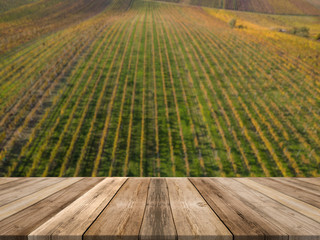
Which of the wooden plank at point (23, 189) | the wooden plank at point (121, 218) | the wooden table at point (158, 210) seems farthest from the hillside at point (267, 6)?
the wooden plank at point (121, 218)

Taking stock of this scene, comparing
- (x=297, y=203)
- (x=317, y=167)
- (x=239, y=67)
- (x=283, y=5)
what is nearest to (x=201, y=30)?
(x=239, y=67)

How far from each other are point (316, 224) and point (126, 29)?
31.9m

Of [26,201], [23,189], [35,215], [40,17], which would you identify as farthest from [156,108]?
[40,17]

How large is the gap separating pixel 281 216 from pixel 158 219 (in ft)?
3.48

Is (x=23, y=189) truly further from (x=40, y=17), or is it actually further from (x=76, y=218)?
(x=40, y=17)

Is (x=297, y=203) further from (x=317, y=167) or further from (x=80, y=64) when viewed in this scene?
(x=80, y=64)

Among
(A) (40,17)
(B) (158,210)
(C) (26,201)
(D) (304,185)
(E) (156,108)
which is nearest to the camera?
(B) (158,210)

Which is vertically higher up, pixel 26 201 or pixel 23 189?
pixel 26 201

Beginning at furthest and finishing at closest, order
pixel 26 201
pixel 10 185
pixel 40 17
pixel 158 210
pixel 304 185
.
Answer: pixel 40 17 < pixel 304 185 < pixel 10 185 < pixel 26 201 < pixel 158 210

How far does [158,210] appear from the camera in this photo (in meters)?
1.65

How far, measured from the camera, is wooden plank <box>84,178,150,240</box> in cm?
130

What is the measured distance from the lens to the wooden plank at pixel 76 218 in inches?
50.5

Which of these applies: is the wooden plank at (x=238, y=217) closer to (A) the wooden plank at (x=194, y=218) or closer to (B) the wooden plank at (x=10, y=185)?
(A) the wooden plank at (x=194, y=218)

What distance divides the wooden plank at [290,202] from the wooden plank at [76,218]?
70.4 inches
